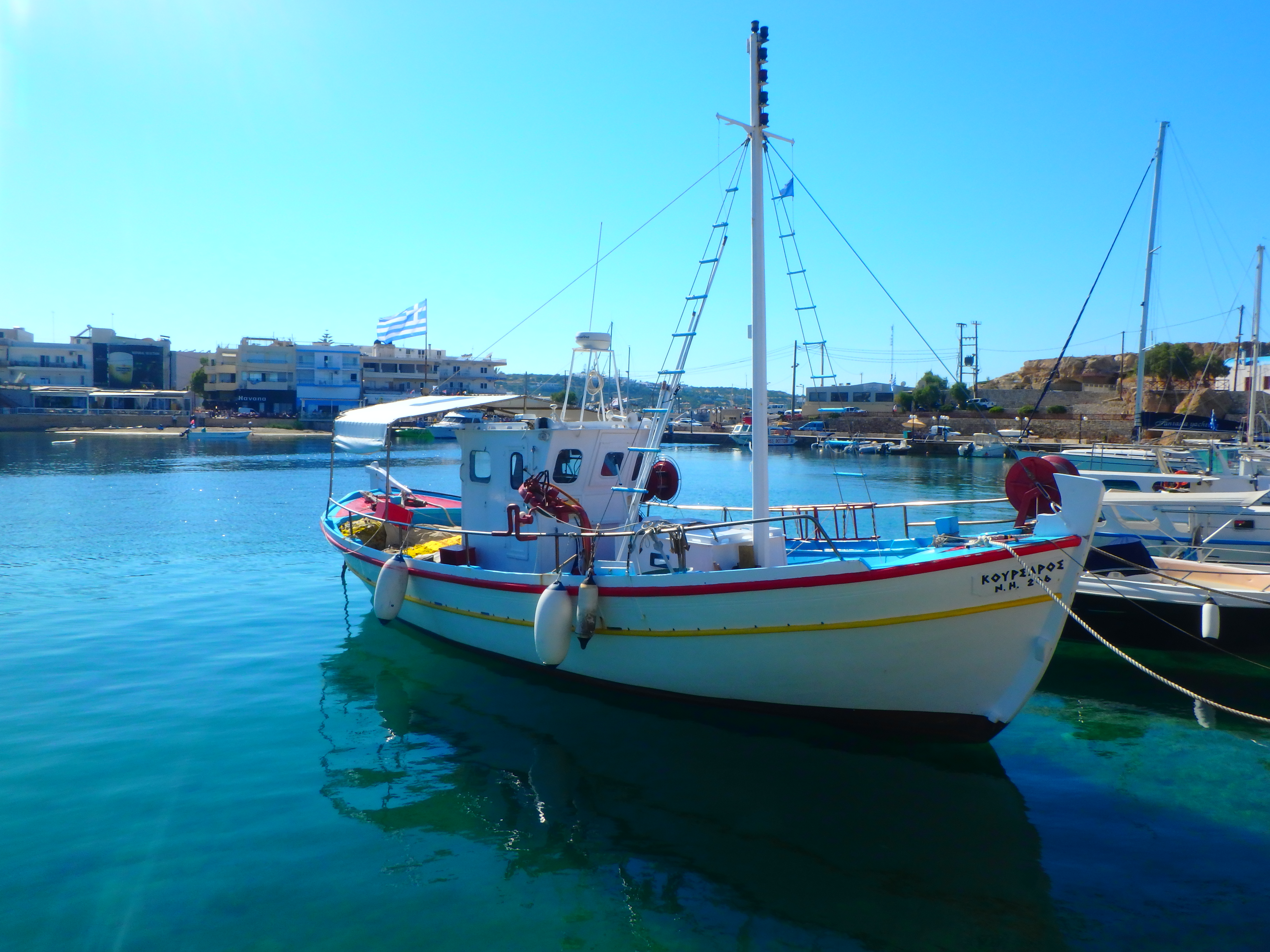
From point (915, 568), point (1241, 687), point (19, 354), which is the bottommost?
point (1241, 687)

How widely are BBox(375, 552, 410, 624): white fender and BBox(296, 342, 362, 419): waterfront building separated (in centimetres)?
8541

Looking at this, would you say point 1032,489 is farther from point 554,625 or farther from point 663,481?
point 554,625

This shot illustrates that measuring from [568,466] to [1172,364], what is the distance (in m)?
86.3

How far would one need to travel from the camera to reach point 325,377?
93188mm

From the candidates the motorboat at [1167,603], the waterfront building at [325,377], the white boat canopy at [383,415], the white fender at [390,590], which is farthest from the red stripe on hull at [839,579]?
the waterfront building at [325,377]

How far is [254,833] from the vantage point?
23.3 ft

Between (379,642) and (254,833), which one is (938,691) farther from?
(379,642)

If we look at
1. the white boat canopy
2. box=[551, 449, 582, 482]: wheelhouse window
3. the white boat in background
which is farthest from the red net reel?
the white boat in background

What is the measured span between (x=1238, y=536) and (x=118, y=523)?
100 feet

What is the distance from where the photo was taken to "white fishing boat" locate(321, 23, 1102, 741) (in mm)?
7730

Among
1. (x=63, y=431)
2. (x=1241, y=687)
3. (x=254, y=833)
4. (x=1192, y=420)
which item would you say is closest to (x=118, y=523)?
(x=254, y=833)

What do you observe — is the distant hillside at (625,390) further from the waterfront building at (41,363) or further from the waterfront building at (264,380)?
the waterfront building at (41,363)

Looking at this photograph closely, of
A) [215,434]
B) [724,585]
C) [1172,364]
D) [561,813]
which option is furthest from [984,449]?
[215,434]

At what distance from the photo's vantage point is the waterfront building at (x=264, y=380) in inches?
3627
